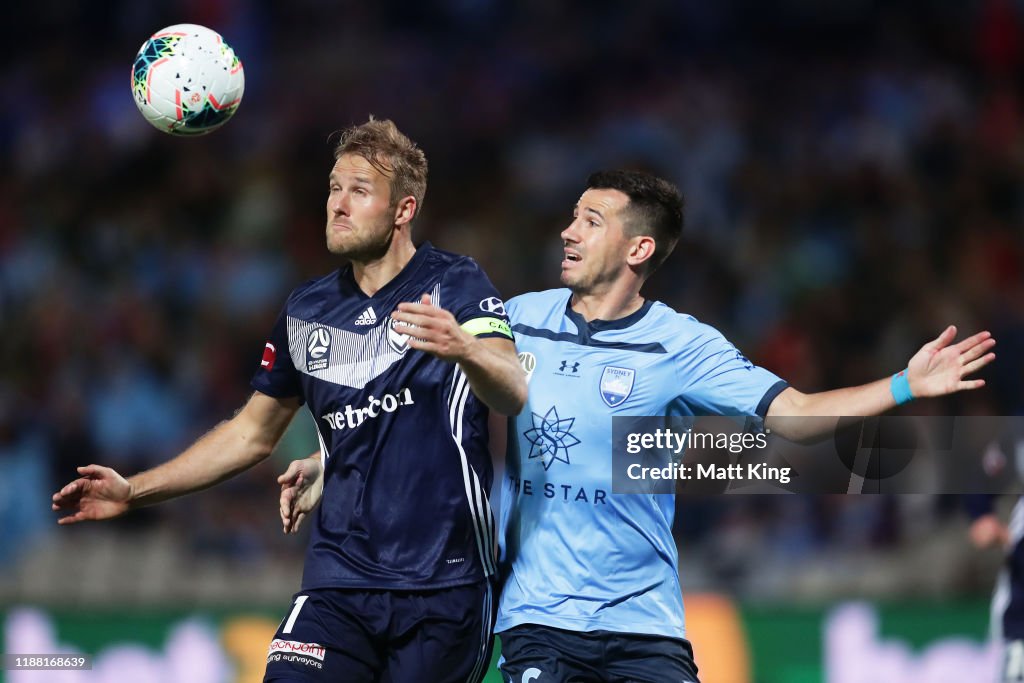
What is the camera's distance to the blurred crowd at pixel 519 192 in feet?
33.2

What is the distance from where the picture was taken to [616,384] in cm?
535

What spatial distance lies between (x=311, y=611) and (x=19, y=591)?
5107 millimetres

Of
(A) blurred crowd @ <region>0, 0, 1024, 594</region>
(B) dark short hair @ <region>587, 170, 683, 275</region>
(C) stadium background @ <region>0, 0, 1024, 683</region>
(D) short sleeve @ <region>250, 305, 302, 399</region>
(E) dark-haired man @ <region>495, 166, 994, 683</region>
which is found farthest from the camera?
(A) blurred crowd @ <region>0, 0, 1024, 594</region>

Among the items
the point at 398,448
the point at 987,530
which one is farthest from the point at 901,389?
the point at 987,530

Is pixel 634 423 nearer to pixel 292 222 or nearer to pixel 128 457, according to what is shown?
pixel 128 457

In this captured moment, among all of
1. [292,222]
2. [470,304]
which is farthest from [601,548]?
[292,222]

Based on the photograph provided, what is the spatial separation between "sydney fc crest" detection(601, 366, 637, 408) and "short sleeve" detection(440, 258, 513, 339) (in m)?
0.44

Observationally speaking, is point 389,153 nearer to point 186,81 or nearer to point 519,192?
point 186,81

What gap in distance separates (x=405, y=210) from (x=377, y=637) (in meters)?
1.59

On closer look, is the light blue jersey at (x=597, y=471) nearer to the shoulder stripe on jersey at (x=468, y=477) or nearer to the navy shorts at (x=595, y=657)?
the navy shorts at (x=595, y=657)

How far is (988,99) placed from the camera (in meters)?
12.9

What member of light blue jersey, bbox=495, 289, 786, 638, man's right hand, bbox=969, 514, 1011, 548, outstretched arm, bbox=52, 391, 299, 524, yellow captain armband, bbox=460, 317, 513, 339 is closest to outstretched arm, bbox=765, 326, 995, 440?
light blue jersey, bbox=495, 289, 786, 638

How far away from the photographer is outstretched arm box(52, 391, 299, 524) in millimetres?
5160

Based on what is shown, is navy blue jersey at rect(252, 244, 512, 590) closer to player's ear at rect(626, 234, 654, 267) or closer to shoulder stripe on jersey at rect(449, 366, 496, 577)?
shoulder stripe on jersey at rect(449, 366, 496, 577)
